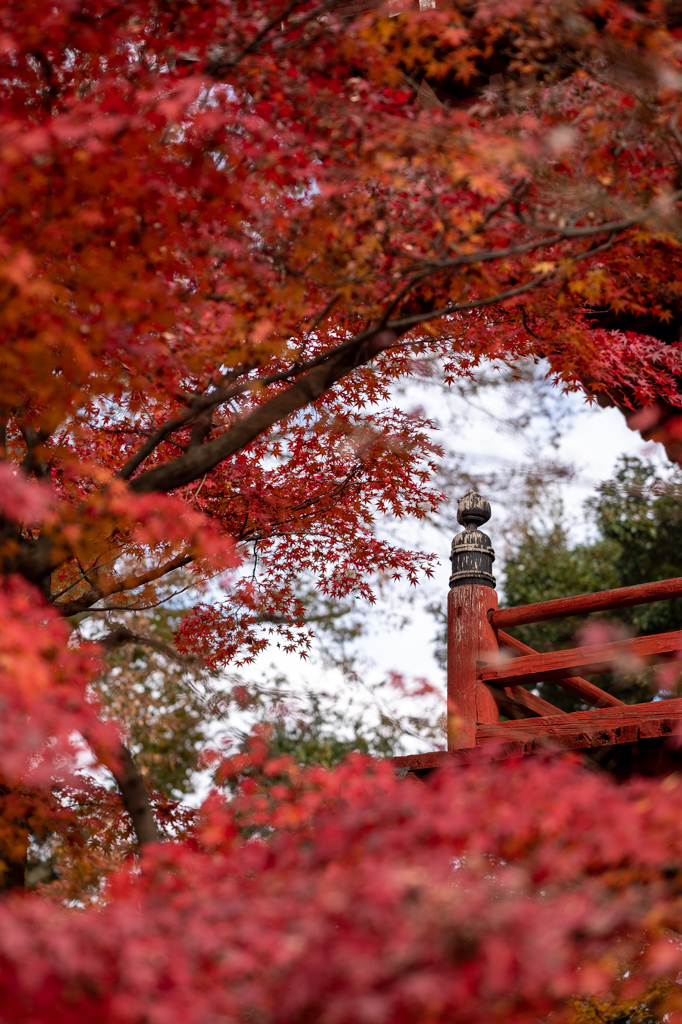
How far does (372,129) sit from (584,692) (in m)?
3.78

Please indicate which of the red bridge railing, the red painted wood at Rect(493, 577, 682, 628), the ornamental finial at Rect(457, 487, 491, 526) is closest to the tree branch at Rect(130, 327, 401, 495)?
the red painted wood at Rect(493, 577, 682, 628)

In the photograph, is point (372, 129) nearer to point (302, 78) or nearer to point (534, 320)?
point (302, 78)

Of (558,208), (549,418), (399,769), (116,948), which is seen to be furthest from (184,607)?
(116,948)

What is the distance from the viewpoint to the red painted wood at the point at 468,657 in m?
5.36

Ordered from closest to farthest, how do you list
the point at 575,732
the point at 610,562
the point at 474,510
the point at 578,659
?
the point at 575,732 → the point at 578,659 → the point at 474,510 → the point at 610,562

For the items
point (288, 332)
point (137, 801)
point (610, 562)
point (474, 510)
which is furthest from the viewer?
point (610, 562)

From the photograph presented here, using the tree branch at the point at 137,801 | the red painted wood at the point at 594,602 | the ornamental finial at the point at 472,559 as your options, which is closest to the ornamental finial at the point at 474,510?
the ornamental finial at the point at 472,559

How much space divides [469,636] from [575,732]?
3.63 feet

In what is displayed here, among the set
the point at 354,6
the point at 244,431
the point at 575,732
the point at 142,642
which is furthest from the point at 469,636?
the point at 354,6

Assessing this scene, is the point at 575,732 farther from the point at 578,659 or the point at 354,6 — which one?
the point at 354,6

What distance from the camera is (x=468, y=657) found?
5520 millimetres

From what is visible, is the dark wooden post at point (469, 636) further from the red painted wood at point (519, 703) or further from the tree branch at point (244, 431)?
the tree branch at point (244, 431)

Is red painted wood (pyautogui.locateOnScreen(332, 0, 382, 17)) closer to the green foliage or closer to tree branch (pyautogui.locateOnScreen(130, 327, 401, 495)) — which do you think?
tree branch (pyautogui.locateOnScreen(130, 327, 401, 495))

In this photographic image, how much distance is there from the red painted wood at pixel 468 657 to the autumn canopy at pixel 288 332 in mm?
1252
